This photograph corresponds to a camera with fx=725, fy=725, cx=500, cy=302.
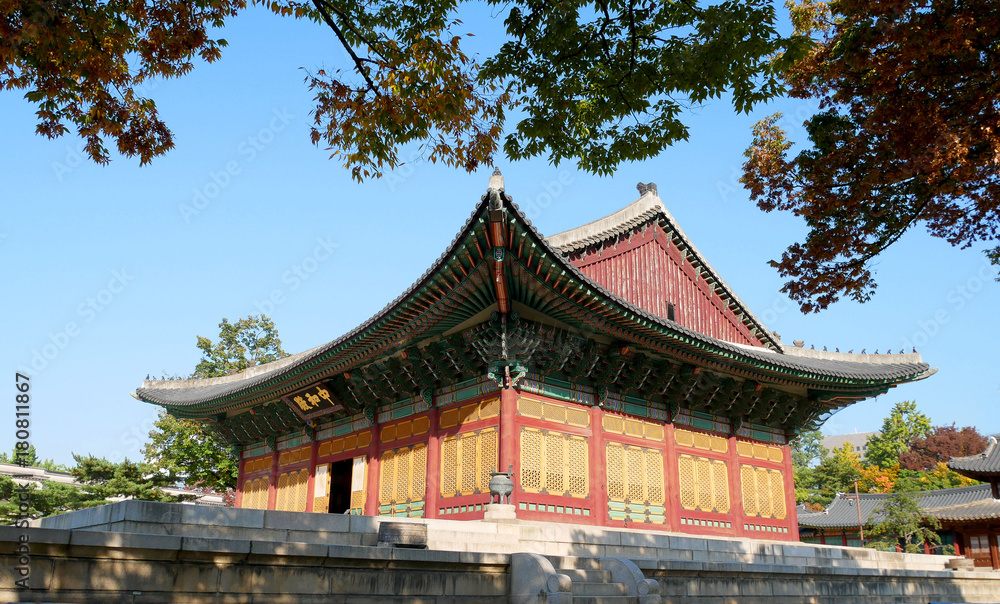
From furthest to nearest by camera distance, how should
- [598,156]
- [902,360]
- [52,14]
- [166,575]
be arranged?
[902,360], [598,156], [166,575], [52,14]

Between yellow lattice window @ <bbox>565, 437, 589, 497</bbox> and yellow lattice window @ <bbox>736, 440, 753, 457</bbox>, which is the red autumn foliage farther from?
yellow lattice window @ <bbox>565, 437, 589, 497</bbox>

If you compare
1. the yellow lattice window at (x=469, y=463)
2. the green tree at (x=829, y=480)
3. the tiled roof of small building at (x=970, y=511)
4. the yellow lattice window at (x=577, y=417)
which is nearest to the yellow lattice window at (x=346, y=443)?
the yellow lattice window at (x=469, y=463)

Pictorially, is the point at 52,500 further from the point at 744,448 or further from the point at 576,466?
the point at 744,448

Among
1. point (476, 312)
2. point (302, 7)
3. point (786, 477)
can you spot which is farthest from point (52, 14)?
point (786, 477)

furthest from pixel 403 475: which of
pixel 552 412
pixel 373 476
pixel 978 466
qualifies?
pixel 978 466

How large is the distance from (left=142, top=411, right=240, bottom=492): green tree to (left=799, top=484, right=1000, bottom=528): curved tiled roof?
32.1m

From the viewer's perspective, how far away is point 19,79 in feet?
23.6

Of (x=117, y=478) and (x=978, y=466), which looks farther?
(x=978, y=466)

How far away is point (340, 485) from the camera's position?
21016 mm

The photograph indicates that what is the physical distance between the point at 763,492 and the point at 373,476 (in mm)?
11026

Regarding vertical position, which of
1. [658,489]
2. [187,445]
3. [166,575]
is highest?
[187,445]

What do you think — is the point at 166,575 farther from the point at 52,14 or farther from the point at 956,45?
the point at 956,45

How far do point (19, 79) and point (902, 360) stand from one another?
22.3 meters

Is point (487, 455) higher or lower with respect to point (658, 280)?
lower
